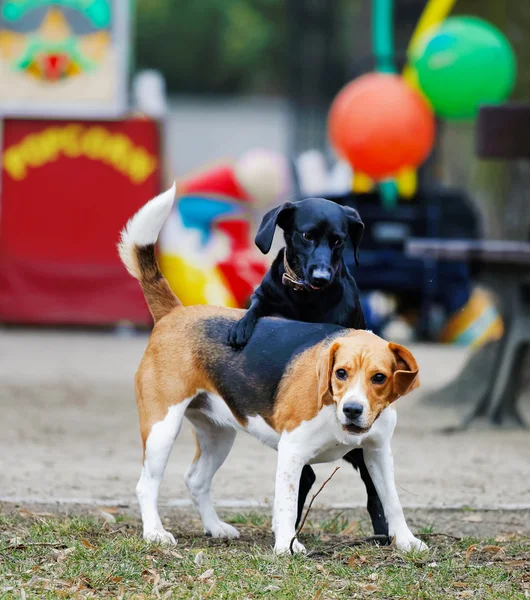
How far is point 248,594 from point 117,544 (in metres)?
0.83

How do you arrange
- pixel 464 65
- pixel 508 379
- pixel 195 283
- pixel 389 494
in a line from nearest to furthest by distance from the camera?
1. pixel 389 494
2. pixel 508 379
3. pixel 464 65
4. pixel 195 283

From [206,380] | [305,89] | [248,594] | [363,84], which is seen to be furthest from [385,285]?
[305,89]

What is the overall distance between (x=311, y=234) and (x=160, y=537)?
1443 millimetres

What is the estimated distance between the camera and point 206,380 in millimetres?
5180

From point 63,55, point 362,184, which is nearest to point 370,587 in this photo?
point 362,184

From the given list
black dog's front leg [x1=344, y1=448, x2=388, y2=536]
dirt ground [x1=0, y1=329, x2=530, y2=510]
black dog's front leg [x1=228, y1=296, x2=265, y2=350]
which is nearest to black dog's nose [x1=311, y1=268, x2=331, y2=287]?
black dog's front leg [x1=228, y1=296, x2=265, y2=350]

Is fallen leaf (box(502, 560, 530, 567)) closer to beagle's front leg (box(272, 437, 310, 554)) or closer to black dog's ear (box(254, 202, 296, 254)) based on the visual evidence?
beagle's front leg (box(272, 437, 310, 554))

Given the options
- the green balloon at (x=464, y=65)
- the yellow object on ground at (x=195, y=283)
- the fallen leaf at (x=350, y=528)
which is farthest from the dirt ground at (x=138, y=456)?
the yellow object on ground at (x=195, y=283)

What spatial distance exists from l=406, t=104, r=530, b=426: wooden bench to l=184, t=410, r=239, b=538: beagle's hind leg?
344cm

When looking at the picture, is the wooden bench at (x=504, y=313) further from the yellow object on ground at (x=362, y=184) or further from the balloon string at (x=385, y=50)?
the yellow object on ground at (x=362, y=184)

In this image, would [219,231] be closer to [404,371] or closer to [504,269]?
[504,269]

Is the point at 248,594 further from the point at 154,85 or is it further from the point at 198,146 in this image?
the point at 198,146

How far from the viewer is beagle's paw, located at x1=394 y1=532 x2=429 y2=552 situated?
4.92 metres

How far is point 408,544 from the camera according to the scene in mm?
4938
